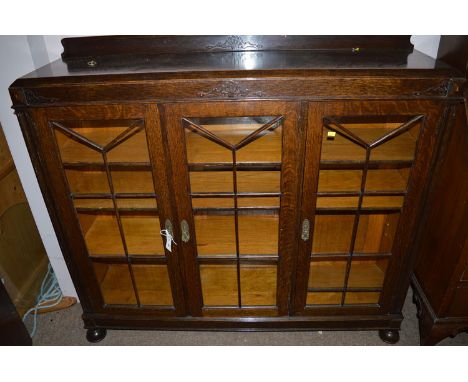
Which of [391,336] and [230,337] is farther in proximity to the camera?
[230,337]

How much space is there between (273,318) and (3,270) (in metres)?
1.46

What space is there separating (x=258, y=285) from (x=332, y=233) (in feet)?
1.61

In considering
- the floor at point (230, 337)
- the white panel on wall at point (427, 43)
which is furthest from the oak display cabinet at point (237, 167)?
the white panel on wall at point (427, 43)

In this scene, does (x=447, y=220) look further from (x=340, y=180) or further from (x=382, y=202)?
(x=340, y=180)

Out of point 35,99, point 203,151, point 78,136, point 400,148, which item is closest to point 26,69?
point 35,99

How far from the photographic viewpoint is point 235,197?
1380 millimetres

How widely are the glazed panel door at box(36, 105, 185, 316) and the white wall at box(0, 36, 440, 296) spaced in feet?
1.05

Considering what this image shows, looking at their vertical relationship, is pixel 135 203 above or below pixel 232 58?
below

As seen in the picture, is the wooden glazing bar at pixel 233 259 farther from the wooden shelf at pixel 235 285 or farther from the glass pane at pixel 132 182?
the glass pane at pixel 132 182

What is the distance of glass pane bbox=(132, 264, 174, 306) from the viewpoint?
173 cm

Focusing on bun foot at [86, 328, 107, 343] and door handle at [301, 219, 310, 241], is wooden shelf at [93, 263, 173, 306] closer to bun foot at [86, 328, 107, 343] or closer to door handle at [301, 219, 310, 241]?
bun foot at [86, 328, 107, 343]

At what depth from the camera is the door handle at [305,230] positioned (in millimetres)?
1405

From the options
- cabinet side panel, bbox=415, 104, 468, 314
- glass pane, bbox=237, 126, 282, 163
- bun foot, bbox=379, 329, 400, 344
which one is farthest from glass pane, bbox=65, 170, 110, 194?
bun foot, bbox=379, 329, 400, 344

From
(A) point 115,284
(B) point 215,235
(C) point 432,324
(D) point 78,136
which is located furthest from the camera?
(A) point 115,284
